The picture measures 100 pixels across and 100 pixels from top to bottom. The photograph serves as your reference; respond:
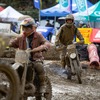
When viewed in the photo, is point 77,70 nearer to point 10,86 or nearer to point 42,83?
point 42,83

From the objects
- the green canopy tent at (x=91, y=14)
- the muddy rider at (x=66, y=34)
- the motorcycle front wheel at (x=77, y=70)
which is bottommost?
the motorcycle front wheel at (x=77, y=70)

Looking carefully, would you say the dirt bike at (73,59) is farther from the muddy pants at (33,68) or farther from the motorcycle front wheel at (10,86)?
the motorcycle front wheel at (10,86)

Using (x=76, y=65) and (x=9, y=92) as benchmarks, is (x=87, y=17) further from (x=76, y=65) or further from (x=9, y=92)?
(x=9, y=92)

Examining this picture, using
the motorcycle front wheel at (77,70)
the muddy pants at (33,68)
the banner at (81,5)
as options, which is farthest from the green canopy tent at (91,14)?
the muddy pants at (33,68)

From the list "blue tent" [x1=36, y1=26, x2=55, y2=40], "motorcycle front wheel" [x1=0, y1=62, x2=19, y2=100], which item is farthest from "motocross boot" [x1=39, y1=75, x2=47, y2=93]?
"blue tent" [x1=36, y1=26, x2=55, y2=40]

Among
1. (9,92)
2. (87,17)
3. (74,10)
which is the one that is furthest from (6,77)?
(74,10)

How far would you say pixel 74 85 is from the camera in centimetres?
1121

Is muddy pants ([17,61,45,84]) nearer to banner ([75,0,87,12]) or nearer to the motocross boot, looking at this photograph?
the motocross boot

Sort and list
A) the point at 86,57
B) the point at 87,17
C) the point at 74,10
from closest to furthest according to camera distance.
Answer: the point at 86,57, the point at 87,17, the point at 74,10

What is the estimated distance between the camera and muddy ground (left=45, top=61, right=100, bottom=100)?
9.59 meters

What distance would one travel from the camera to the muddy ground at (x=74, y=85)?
9586mm

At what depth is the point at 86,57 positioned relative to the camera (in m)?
16.7

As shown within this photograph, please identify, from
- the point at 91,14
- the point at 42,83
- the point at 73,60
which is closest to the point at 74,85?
the point at 73,60

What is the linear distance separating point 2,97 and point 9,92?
0.16 metres
